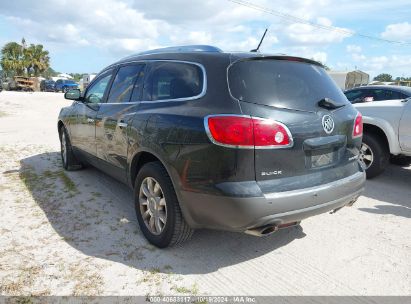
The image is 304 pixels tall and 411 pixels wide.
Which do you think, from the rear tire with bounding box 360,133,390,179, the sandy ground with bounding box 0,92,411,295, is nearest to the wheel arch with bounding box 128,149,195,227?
the sandy ground with bounding box 0,92,411,295

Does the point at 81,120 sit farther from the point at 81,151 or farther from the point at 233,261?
the point at 233,261

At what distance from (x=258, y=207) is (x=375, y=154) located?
3781 millimetres

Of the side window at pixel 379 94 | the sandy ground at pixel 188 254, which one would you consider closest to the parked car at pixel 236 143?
the sandy ground at pixel 188 254

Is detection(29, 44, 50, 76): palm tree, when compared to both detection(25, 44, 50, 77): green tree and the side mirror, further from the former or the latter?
the side mirror

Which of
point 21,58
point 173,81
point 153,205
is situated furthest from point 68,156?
point 21,58

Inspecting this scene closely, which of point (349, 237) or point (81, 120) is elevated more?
point (81, 120)

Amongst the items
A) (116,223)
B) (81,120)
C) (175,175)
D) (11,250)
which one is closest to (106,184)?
(81,120)

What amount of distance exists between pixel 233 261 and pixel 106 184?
2.72m

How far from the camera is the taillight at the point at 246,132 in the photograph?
2.54 meters

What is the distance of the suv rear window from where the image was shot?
106 inches

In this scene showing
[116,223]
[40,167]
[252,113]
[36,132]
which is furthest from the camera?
[36,132]

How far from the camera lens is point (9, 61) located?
180 feet

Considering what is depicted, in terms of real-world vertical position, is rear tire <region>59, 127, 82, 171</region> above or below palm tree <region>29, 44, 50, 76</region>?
below

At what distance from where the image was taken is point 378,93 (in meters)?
7.61
